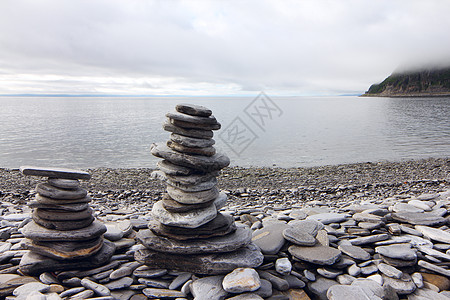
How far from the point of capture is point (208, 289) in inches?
222

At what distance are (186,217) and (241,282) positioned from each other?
164 cm

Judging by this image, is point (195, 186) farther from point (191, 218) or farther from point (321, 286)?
point (321, 286)

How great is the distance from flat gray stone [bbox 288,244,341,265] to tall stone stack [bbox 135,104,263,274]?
839mm

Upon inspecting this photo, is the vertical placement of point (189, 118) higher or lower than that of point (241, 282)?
higher

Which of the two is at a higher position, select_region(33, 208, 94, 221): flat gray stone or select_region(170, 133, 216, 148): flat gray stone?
select_region(170, 133, 216, 148): flat gray stone

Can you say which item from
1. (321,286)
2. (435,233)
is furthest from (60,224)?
(435,233)

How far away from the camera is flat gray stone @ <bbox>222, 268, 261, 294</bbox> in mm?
5469

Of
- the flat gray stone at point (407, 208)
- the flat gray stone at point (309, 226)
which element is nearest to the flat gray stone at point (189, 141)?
the flat gray stone at point (309, 226)

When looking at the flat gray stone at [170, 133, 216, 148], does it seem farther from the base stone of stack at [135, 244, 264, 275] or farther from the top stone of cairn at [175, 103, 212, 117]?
the base stone of stack at [135, 244, 264, 275]

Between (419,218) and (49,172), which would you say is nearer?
(49,172)

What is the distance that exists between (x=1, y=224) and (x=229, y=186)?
11.7 m

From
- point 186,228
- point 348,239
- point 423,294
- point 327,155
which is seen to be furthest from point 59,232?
point 327,155

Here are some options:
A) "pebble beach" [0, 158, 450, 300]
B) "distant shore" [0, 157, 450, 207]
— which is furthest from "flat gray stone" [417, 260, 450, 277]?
"distant shore" [0, 157, 450, 207]

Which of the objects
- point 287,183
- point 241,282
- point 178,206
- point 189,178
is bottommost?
point 287,183
